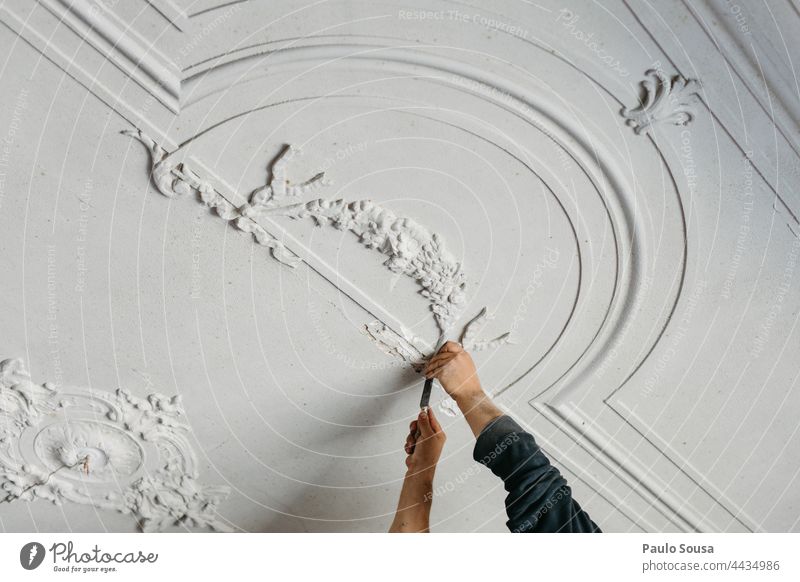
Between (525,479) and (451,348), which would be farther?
(451,348)

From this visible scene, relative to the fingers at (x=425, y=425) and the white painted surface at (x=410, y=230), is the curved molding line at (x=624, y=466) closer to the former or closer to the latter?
the white painted surface at (x=410, y=230)

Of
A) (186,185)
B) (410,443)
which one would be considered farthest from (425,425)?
(186,185)

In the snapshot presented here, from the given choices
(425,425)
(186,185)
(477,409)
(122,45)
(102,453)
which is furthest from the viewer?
(102,453)

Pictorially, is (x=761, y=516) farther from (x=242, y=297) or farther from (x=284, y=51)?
(x=284, y=51)

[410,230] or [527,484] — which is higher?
[410,230]

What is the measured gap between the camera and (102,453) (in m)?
1.60

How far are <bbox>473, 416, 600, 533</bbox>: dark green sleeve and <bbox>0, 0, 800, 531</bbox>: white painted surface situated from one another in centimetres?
28

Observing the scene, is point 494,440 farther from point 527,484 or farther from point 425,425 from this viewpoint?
point 425,425

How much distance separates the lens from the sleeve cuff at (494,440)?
1226 millimetres

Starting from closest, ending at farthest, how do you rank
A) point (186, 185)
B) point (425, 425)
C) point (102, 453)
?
point (186, 185) < point (425, 425) < point (102, 453)

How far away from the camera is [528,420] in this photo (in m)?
1.59
